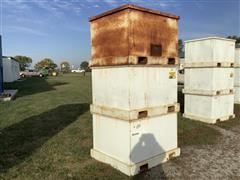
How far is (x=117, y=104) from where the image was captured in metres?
4.03

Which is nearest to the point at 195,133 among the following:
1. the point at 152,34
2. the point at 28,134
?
the point at 152,34

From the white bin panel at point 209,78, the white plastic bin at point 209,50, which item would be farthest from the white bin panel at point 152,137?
the white plastic bin at point 209,50

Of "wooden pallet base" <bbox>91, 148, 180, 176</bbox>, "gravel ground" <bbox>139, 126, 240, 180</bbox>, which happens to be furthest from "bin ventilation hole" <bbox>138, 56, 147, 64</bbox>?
"gravel ground" <bbox>139, 126, 240, 180</bbox>

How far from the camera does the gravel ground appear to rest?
3846 millimetres

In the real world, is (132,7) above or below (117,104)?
above

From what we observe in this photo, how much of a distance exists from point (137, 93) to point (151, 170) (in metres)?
1.45

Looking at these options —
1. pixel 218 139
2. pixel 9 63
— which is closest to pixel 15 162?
pixel 218 139

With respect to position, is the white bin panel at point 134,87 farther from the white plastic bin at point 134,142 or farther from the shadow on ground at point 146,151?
the shadow on ground at point 146,151

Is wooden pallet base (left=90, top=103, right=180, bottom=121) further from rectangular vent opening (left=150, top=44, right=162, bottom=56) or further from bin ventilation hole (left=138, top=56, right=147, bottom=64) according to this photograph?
rectangular vent opening (left=150, top=44, right=162, bottom=56)

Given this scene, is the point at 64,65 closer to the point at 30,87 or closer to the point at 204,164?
the point at 30,87

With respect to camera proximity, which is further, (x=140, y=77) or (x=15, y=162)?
(x=15, y=162)

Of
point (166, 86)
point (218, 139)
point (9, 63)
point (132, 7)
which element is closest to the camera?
point (132, 7)

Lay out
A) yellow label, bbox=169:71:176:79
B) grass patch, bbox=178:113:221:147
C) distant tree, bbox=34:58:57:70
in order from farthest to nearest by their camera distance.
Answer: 1. distant tree, bbox=34:58:57:70
2. grass patch, bbox=178:113:221:147
3. yellow label, bbox=169:71:176:79

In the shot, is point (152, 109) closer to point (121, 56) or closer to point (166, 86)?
point (166, 86)
